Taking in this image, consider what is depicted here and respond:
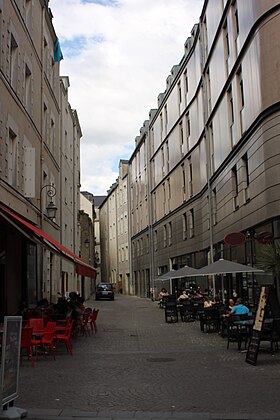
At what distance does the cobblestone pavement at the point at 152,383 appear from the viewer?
7.07 m

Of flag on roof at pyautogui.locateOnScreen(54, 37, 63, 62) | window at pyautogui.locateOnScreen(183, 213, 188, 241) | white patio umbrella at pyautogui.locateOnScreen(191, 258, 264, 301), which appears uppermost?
flag on roof at pyautogui.locateOnScreen(54, 37, 63, 62)

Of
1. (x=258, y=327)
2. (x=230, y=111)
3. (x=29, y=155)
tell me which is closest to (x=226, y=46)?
(x=230, y=111)

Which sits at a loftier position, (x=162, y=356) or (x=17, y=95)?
(x=17, y=95)

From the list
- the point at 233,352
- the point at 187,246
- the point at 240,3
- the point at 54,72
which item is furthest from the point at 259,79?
the point at 187,246

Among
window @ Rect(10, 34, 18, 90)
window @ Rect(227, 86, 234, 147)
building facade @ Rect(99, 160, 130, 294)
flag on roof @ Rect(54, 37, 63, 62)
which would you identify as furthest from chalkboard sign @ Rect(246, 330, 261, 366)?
building facade @ Rect(99, 160, 130, 294)

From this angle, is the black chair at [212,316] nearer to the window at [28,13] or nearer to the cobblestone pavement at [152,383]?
the cobblestone pavement at [152,383]

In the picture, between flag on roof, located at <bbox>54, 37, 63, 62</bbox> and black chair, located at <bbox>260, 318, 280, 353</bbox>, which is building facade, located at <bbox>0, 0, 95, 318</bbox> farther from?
black chair, located at <bbox>260, 318, 280, 353</bbox>

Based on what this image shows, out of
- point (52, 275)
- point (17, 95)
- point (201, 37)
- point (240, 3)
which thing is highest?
point (201, 37)

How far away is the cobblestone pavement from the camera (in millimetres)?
7074

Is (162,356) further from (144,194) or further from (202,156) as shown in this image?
(144,194)

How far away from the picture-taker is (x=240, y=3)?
Result: 19.8 m

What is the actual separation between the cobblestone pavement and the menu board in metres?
0.47

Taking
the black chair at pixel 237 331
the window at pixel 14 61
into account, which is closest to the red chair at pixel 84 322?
the black chair at pixel 237 331

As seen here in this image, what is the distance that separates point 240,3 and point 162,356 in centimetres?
1411
